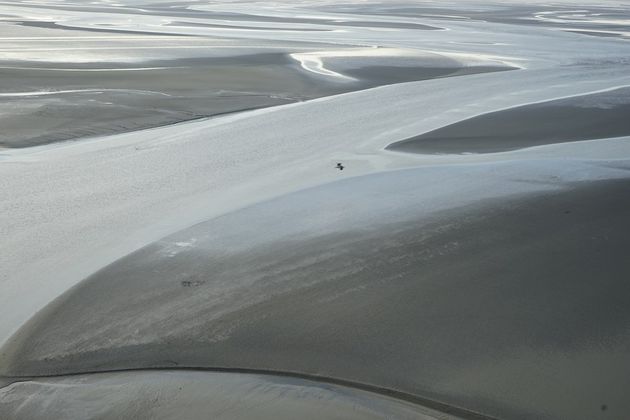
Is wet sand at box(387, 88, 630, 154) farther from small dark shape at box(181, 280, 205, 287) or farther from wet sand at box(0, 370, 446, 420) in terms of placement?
wet sand at box(0, 370, 446, 420)

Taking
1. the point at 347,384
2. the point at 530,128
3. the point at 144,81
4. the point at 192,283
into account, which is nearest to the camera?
the point at 347,384

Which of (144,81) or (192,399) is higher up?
(144,81)

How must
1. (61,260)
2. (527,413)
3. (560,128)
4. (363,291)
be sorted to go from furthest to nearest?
(560,128) → (61,260) → (363,291) → (527,413)

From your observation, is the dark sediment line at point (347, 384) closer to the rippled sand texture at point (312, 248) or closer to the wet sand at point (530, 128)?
the rippled sand texture at point (312, 248)

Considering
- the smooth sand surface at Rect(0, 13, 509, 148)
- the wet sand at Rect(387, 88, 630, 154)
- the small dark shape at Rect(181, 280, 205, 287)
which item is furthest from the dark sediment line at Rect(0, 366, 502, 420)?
the smooth sand surface at Rect(0, 13, 509, 148)

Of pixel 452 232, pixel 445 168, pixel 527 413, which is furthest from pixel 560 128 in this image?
pixel 527 413

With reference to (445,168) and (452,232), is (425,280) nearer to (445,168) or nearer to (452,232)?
(452,232)

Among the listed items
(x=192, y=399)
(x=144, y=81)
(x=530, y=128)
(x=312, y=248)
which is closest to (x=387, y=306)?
(x=312, y=248)

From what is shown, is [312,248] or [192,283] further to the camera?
[312,248]

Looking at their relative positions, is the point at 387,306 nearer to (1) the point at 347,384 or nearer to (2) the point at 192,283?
(1) the point at 347,384
